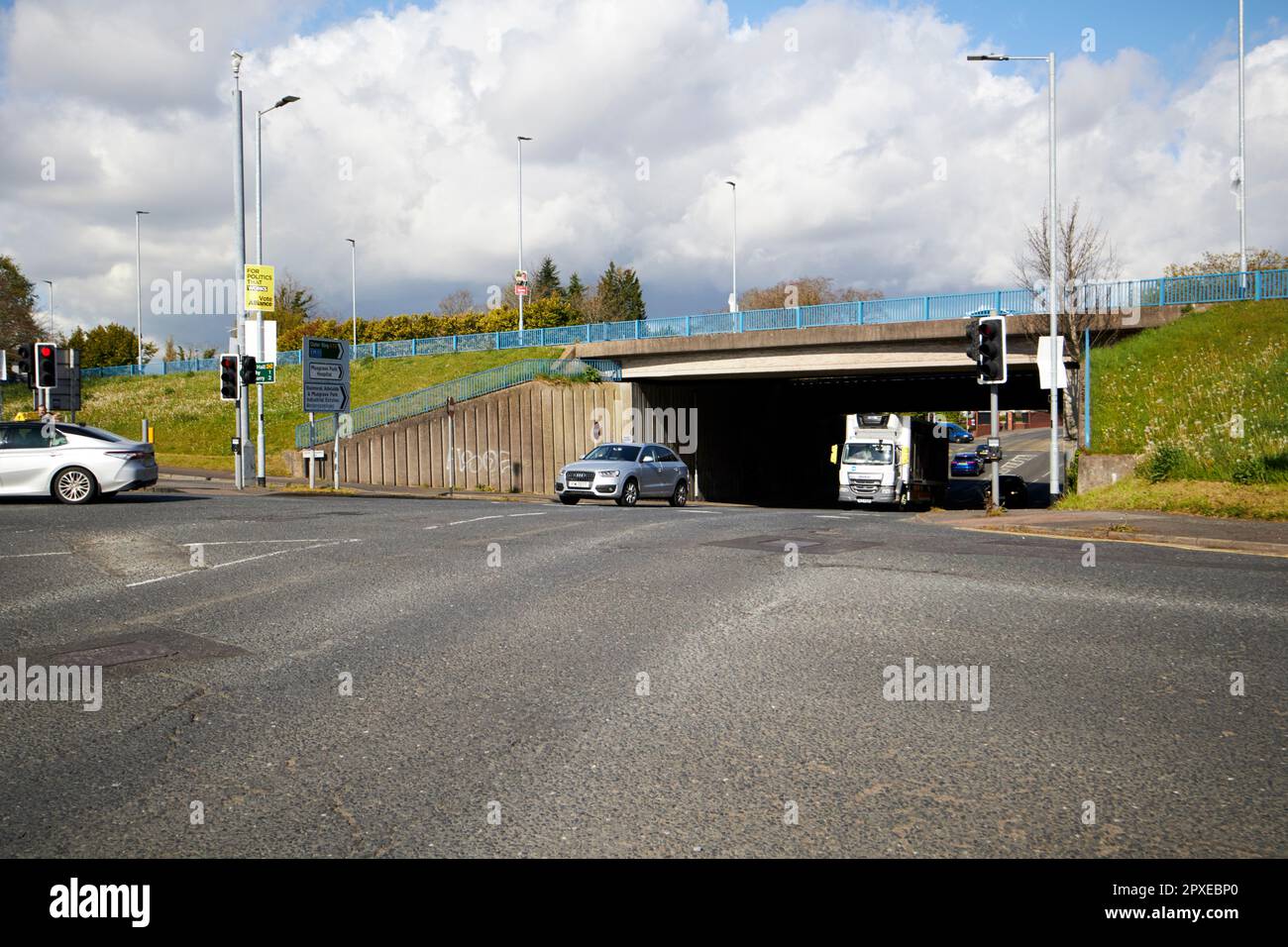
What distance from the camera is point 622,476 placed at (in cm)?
2717

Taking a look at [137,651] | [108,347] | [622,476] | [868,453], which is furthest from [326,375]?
[108,347]

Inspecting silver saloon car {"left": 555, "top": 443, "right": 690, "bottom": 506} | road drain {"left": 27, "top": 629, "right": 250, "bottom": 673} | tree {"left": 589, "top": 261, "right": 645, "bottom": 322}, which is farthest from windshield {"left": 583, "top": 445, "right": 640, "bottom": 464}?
tree {"left": 589, "top": 261, "right": 645, "bottom": 322}

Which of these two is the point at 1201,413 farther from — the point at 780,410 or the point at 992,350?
the point at 780,410

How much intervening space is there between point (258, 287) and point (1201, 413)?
2613 cm

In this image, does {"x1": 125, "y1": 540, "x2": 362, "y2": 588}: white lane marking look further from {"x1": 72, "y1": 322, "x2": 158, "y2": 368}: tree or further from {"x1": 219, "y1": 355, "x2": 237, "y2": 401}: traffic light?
{"x1": 72, "y1": 322, "x2": 158, "y2": 368}: tree

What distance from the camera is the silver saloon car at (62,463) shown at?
63.6 ft

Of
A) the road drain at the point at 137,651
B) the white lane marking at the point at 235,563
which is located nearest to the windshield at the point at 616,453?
the white lane marking at the point at 235,563

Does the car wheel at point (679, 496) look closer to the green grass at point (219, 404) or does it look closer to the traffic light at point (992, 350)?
the traffic light at point (992, 350)

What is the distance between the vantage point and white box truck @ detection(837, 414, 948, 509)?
115 feet

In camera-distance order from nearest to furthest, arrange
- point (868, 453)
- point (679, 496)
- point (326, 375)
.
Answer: point (679, 496) < point (326, 375) < point (868, 453)

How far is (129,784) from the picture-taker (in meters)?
4.91
